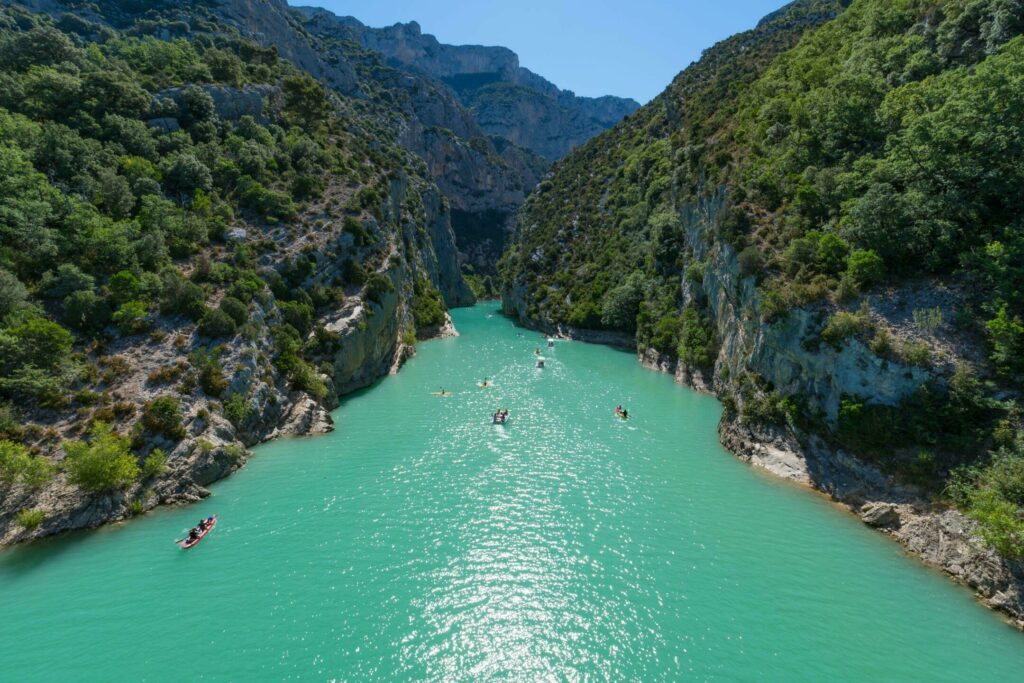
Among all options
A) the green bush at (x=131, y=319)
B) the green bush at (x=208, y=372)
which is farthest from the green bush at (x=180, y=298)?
the green bush at (x=208, y=372)

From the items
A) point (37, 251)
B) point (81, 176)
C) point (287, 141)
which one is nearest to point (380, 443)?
point (37, 251)

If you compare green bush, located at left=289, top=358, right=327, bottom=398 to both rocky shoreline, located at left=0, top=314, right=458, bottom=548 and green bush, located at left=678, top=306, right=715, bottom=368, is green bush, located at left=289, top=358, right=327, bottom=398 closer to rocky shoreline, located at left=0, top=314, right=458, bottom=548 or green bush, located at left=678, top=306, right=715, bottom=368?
rocky shoreline, located at left=0, top=314, right=458, bottom=548

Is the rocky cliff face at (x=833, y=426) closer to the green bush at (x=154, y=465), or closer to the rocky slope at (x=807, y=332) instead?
the rocky slope at (x=807, y=332)

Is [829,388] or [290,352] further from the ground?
[829,388]

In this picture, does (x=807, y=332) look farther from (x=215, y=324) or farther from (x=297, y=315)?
(x=297, y=315)

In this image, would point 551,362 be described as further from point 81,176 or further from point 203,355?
point 81,176
